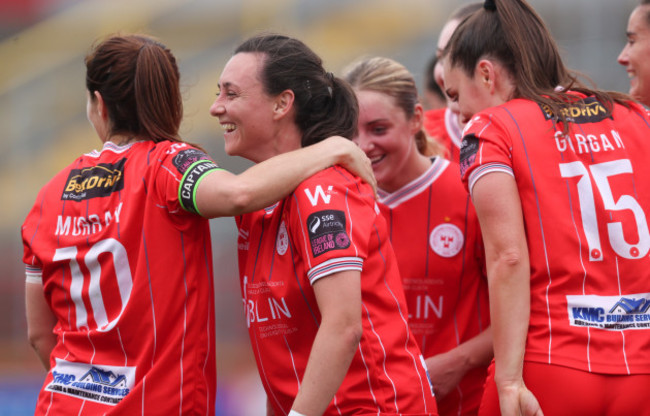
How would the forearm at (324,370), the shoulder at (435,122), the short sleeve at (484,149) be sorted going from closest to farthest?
the forearm at (324,370) → the short sleeve at (484,149) → the shoulder at (435,122)

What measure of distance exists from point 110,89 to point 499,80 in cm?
117

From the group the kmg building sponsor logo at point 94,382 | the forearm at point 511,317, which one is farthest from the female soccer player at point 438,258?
the kmg building sponsor logo at point 94,382

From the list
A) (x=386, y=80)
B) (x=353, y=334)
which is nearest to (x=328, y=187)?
(x=353, y=334)

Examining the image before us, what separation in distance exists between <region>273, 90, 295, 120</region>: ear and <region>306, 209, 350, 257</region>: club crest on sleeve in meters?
0.44

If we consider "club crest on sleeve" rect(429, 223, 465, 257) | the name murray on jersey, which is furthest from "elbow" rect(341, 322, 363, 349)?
"club crest on sleeve" rect(429, 223, 465, 257)

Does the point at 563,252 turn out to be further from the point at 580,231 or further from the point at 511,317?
the point at 511,317

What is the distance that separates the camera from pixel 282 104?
2412 mm

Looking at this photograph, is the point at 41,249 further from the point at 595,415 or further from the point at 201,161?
the point at 595,415

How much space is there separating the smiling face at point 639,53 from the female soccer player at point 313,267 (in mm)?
1170

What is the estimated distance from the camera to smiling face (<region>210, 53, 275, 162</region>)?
2387 millimetres

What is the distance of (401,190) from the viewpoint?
2.98m

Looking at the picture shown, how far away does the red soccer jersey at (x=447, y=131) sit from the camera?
3.51 metres

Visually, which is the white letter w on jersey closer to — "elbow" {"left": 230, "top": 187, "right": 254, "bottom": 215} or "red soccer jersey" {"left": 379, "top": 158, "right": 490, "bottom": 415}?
"elbow" {"left": 230, "top": 187, "right": 254, "bottom": 215}

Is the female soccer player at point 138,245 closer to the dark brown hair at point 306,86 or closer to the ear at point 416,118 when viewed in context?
the dark brown hair at point 306,86
